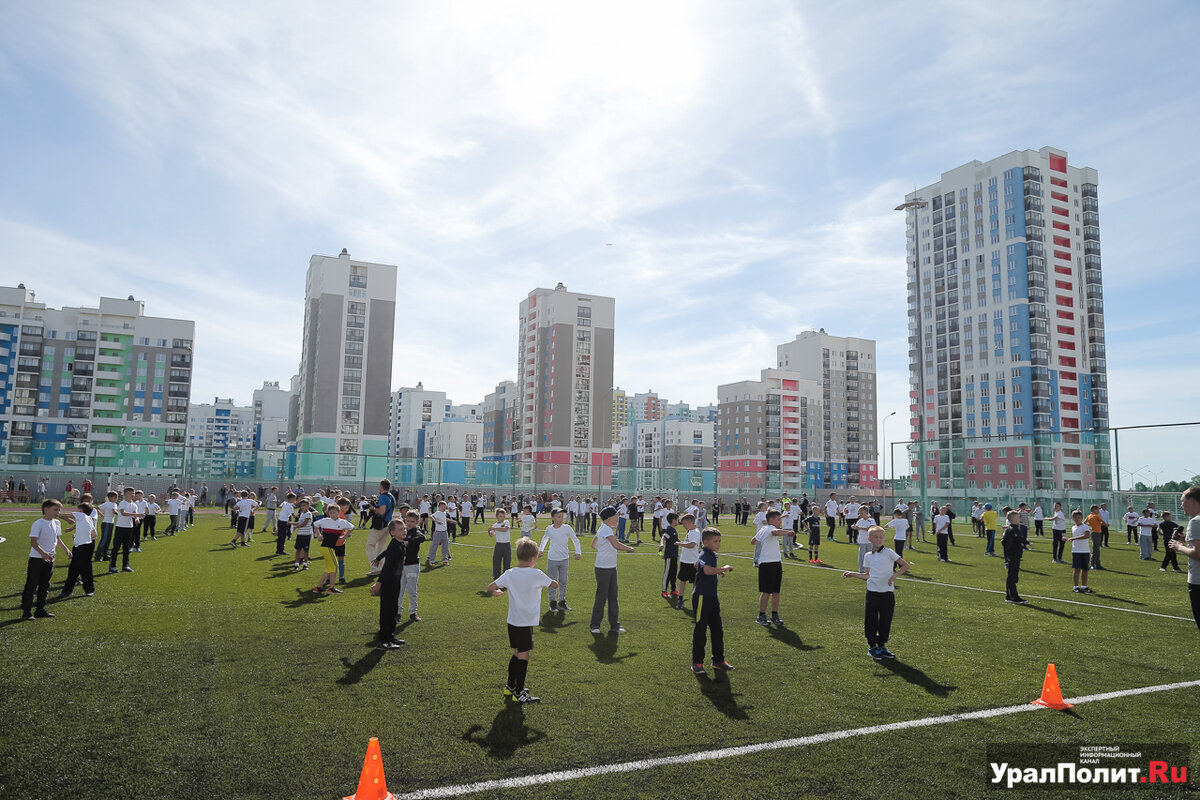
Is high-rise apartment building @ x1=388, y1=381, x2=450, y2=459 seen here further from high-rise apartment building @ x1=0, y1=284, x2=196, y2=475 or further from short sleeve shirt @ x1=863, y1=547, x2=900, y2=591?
short sleeve shirt @ x1=863, y1=547, x2=900, y2=591

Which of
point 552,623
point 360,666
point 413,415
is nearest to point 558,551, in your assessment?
point 552,623

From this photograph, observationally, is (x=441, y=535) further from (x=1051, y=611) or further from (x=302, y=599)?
(x=1051, y=611)

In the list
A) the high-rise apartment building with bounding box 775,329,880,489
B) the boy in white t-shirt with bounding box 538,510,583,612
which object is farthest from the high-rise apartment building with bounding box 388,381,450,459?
the boy in white t-shirt with bounding box 538,510,583,612

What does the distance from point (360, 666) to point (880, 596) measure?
715 cm

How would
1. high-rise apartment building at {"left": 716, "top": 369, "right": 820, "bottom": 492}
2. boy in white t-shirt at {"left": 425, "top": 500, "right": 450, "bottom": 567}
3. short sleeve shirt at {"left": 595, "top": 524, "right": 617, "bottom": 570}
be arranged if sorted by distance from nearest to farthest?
short sleeve shirt at {"left": 595, "top": 524, "right": 617, "bottom": 570}
boy in white t-shirt at {"left": 425, "top": 500, "right": 450, "bottom": 567}
high-rise apartment building at {"left": 716, "top": 369, "right": 820, "bottom": 492}

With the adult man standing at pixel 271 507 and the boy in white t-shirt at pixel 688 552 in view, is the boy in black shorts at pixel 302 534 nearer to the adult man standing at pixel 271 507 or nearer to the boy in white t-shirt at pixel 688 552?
the boy in white t-shirt at pixel 688 552

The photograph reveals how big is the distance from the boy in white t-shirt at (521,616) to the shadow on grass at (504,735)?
1.39ft

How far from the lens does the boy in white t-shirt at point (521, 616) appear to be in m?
7.27

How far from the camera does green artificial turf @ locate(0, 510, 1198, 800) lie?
5.52 m

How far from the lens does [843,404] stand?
144875 millimetres

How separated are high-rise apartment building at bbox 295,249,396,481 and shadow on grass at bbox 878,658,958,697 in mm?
94845

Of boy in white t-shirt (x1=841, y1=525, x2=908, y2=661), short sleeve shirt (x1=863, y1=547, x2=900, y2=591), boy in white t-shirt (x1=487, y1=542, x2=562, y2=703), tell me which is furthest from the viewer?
short sleeve shirt (x1=863, y1=547, x2=900, y2=591)

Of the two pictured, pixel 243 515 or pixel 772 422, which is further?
pixel 772 422

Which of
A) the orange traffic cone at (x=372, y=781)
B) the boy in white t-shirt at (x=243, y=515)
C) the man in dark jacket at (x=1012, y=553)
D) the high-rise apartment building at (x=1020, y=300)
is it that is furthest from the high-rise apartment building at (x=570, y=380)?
the orange traffic cone at (x=372, y=781)
